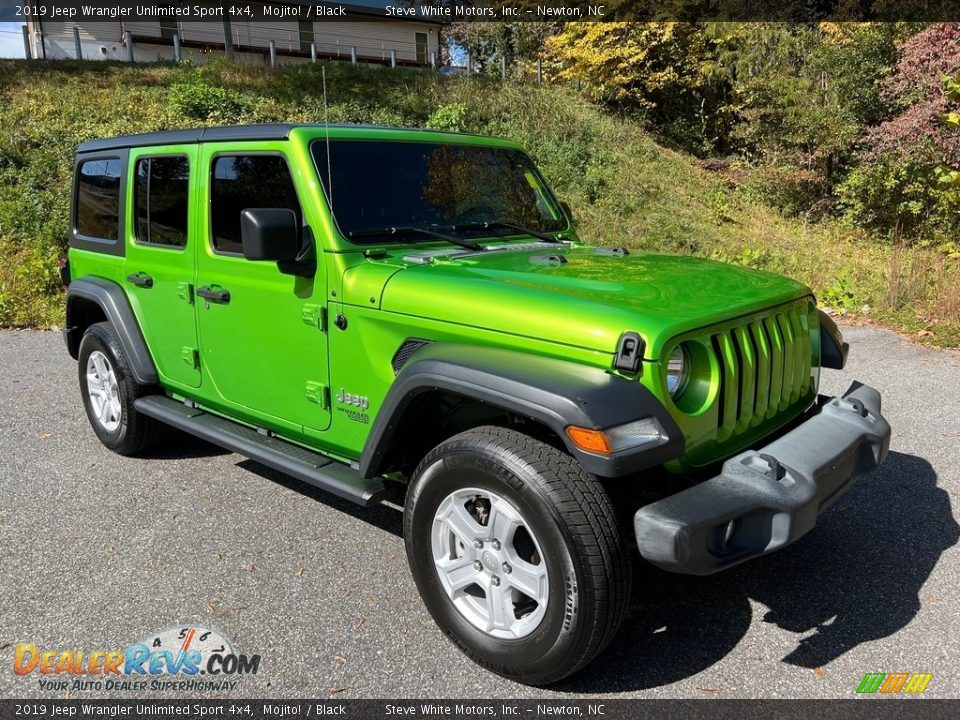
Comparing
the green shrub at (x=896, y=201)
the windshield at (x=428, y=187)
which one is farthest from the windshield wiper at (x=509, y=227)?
the green shrub at (x=896, y=201)

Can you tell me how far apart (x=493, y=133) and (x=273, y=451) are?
15.3 m

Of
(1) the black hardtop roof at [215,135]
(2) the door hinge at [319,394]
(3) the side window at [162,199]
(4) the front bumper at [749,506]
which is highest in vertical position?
(1) the black hardtop roof at [215,135]

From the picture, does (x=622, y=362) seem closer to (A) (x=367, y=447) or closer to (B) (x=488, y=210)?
(A) (x=367, y=447)

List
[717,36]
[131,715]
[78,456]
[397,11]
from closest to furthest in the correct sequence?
1. [131,715]
2. [78,456]
3. [717,36]
4. [397,11]

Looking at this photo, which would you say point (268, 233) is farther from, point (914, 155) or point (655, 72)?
point (655, 72)

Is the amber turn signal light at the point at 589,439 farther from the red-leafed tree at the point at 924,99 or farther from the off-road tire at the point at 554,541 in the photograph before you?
the red-leafed tree at the point at 924,99

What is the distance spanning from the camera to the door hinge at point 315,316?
3311 mm

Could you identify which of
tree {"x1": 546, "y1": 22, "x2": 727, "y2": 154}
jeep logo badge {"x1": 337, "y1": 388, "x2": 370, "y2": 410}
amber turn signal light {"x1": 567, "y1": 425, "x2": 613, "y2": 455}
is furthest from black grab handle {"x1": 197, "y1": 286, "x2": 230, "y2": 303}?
tree {"x1": 546, "y1": 22, "x2": 727, "y2": 154}

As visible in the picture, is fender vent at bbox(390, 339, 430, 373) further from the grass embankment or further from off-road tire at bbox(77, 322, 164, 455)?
the grass embankment

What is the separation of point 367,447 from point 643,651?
4.37 ft

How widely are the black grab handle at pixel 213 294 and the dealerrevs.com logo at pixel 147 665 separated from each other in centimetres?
160

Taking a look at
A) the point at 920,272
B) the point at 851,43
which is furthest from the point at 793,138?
the point at 920,272

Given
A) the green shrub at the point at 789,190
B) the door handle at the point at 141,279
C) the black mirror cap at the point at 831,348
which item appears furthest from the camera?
the green shrub at the point at 789,190

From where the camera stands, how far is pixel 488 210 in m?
3.99
